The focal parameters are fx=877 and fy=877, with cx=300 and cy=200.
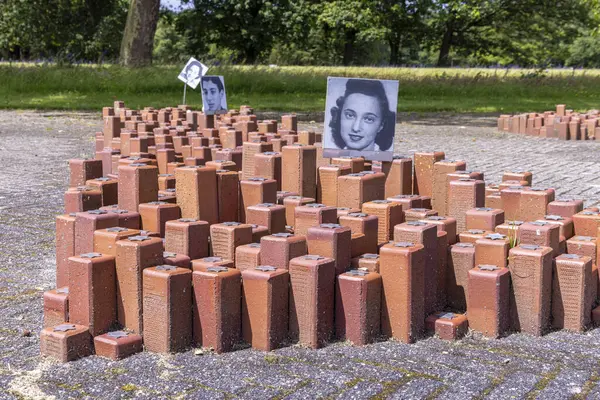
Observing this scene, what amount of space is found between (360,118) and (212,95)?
7.01m

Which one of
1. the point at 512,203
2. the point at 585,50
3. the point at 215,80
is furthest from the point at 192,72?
the point at 585,50

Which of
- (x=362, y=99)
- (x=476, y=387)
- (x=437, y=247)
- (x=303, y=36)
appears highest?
(x=303, y=36)

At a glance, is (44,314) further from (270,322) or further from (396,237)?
(396,237)

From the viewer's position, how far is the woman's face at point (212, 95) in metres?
12.6

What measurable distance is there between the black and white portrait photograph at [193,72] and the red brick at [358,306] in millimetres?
11024

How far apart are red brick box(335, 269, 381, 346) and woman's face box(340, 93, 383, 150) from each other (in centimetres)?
209

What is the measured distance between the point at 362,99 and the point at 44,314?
9.13 feet

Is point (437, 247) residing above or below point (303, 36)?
below

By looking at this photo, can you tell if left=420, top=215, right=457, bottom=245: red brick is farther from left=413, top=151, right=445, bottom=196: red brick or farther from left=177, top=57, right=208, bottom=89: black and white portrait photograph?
left=177, top=57, right=208, bottom=89: black and white portrait photograph

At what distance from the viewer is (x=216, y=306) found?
12.3 feet

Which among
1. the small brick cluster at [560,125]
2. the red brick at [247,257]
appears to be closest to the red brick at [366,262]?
the red brick at [247,257]

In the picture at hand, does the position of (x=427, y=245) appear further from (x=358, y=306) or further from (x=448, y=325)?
(x=358, y=306)

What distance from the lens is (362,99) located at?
597cm

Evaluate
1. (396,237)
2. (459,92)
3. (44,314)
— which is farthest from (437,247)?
(459,92)
